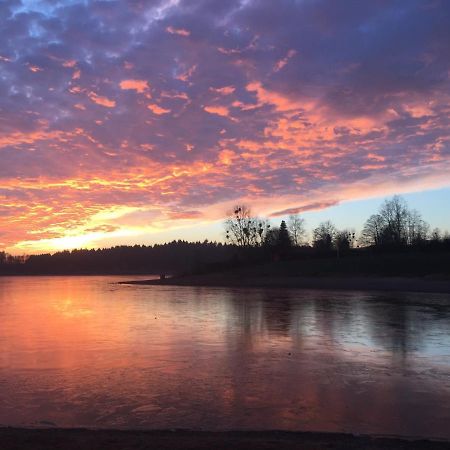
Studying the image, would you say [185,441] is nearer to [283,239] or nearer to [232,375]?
[232,375]

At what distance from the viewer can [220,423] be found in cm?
838

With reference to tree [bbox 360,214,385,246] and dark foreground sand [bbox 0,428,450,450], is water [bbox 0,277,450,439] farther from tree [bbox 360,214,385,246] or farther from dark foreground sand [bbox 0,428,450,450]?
tree [bbox 360,214,385,246]

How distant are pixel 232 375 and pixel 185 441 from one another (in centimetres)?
547

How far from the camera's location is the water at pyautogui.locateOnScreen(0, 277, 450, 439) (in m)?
8.72

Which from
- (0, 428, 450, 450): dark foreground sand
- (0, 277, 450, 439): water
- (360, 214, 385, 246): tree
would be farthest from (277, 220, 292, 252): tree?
(0, 428, 450, 450): dark foreground sand

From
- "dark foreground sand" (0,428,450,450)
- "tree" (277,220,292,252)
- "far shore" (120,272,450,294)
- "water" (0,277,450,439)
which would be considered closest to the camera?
"dark foreground sand" (0,428,450,450)

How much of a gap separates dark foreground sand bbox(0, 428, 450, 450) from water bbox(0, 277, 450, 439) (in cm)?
64

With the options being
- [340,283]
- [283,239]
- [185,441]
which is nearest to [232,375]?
[185,441]

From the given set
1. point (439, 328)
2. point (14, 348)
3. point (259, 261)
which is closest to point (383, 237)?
point (259, 261)

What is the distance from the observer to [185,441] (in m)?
6.91

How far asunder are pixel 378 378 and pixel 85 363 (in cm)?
748

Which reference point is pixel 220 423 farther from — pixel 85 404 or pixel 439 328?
pixel 439 328

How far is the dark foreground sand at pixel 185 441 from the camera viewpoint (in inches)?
261

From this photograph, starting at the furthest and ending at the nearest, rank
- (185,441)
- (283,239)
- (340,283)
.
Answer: (283,239), (340,283), (185,441)
